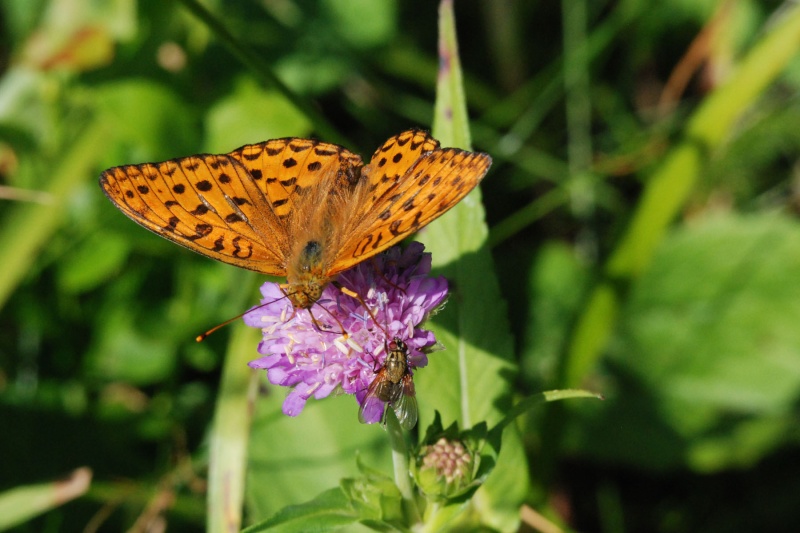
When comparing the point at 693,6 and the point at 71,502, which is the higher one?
A: the point at 693,6

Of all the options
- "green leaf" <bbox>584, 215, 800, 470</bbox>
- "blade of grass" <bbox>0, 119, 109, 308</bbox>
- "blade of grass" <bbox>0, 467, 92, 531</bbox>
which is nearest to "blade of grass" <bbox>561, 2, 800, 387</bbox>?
"green leaf" <bbox>584, 215, 800, 470</bbox>

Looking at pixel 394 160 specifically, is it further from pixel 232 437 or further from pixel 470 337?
pixel 232 437

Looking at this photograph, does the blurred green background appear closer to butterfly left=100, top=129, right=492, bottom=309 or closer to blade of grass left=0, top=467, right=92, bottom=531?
blade of grass left=0, top=467, right=92, bottom=531

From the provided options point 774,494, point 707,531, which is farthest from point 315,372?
point 774,494

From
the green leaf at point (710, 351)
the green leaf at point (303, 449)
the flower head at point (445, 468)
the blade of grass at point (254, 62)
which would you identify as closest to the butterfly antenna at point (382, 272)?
the flower head at point (445, 468)

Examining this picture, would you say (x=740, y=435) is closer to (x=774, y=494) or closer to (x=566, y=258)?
(x=774, y=494)

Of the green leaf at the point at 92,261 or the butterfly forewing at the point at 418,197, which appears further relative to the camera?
the green leaf at the point at 92,261

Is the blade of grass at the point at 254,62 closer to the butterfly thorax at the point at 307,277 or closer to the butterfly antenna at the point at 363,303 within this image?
the butterfly thorax at the point at 307,277
